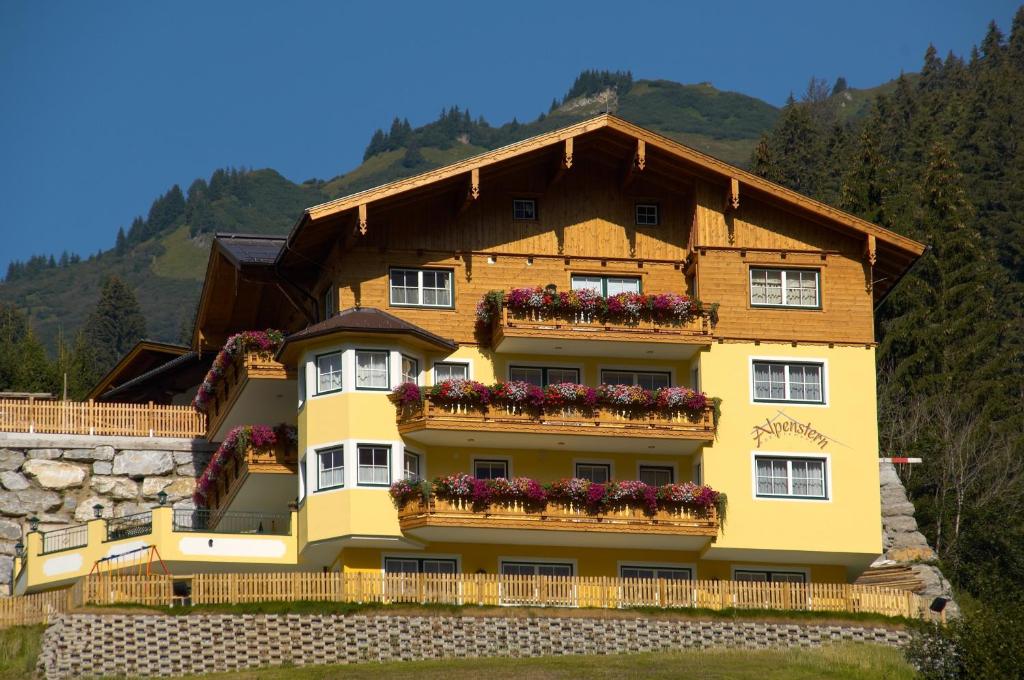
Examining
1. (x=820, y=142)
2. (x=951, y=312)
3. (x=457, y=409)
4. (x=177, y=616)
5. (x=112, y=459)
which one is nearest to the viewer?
(x=177, y=616)

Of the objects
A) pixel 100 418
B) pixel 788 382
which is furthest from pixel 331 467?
pixel 100 418

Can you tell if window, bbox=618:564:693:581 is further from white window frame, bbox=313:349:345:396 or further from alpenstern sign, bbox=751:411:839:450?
white window frame, bbox=313:349:345:396

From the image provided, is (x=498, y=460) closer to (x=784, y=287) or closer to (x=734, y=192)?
(x=784, y=287)

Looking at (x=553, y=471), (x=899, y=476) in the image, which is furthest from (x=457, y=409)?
(x=899, y=476)

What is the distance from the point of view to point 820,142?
12556 centimetres

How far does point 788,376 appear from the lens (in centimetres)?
5588

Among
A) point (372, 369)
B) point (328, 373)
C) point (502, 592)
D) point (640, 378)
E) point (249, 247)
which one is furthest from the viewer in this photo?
point (249, 247)

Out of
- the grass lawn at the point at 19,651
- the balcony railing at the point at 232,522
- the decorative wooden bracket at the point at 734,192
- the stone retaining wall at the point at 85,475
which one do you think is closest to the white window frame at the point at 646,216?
the decorative wooden bracket at the point at 734,192

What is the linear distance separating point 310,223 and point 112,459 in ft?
51.1

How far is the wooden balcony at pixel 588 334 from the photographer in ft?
179

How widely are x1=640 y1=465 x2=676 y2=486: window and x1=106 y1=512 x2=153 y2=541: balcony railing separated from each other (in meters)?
13.7

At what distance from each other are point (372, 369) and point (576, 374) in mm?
6336

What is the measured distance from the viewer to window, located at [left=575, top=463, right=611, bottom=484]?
55.9 meters

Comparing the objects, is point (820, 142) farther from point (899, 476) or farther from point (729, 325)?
point (729, 325)
